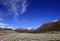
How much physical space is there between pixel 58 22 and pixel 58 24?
7529mm

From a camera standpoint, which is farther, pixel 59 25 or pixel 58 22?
pixel 58 22

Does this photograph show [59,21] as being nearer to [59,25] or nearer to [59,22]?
[59,22]

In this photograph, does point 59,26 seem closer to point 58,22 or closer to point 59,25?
point 59,25

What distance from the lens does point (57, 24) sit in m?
186

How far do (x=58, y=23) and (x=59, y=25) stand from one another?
11.3m

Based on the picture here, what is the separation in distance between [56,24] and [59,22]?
6.39 meters

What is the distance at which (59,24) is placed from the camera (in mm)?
184750

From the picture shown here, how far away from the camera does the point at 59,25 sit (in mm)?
179375

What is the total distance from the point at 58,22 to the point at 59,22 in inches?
70.4

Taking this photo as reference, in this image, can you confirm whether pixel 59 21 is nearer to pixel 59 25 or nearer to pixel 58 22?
pixel 58 22

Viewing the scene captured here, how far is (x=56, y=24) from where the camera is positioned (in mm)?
187375

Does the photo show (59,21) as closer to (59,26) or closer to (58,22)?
(58,22)

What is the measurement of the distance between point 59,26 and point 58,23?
11.5 m

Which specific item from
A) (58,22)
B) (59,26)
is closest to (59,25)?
(59,26)
